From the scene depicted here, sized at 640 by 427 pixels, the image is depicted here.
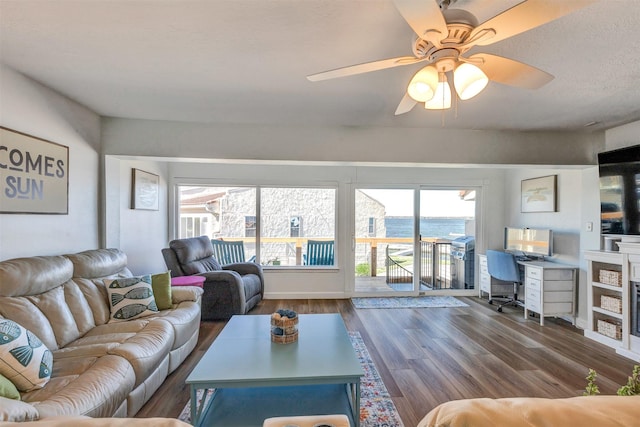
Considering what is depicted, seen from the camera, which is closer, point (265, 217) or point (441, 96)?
point (441, 96)

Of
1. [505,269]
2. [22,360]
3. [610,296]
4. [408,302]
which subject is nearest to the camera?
[22,360]

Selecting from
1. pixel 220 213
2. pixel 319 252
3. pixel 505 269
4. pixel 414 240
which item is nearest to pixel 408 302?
pixel 414 240

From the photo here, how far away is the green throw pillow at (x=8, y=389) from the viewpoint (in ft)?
4.54

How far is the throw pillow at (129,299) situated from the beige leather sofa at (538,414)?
2638 mm

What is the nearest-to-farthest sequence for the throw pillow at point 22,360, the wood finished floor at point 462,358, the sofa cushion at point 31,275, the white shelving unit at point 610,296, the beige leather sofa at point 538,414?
the beige leather sofa at point 538,414 < the throw pillow at point 22,360 < the sofa cushion at point 31,275 < the wood finished floor at point 462,358 < the white shelving unit at point 610,296

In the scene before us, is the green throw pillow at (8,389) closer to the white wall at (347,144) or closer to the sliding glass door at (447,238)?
the white wall at (347,144)

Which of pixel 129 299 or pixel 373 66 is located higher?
pixel 373 66

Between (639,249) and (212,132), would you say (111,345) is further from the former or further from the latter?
(639,249)

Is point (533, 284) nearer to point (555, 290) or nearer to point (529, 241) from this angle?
point (555, 290)

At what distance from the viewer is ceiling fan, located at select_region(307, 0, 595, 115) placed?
3.46 ft

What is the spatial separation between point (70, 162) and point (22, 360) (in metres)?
1.87

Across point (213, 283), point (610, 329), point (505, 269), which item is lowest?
point (610, 329)

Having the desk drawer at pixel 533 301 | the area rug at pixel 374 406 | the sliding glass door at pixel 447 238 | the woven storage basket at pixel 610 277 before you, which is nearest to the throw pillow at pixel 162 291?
the area rug at pixel 374 406

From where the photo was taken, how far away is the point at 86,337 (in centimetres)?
222
